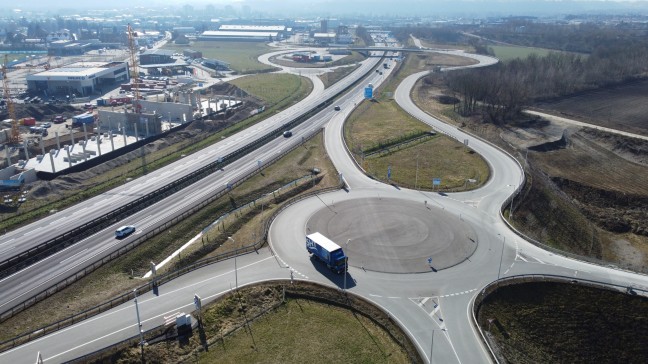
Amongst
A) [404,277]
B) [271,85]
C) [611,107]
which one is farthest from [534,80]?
[404,277]

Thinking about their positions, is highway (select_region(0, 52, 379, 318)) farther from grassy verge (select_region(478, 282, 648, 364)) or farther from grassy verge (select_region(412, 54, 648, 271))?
grassy verge (select_region(412, 54, 648, 271))

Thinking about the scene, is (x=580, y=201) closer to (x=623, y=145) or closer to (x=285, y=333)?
(x=623, y=145)

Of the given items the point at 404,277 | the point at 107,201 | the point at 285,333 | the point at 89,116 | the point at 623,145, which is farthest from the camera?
the point at 89,116

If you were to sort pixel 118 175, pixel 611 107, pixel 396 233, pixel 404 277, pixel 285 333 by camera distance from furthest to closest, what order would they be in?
1. pixel 611 107
2. pixel 118 175
3. pixel 396 233
4. pixel 404 277
5. pixel 285 333

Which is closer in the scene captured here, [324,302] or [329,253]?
[324,302]

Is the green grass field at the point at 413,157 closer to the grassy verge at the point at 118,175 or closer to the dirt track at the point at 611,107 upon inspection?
the grassy verge at the point at 118,175

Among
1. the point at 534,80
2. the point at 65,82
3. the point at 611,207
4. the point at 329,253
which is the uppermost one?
the point at 534,80
